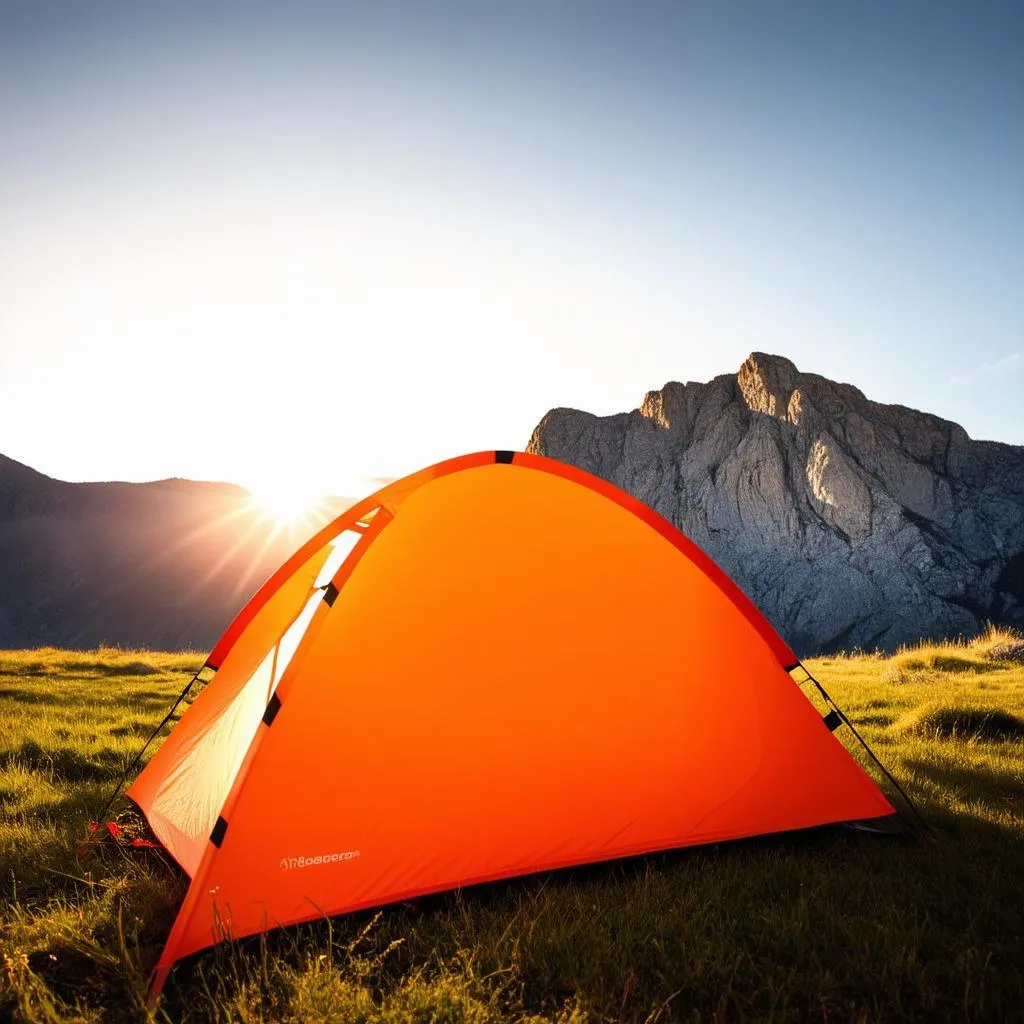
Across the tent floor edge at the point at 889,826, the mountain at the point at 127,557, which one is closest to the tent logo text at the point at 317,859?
the tent floor edge at the point at 889,826

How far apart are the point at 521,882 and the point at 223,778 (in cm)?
180

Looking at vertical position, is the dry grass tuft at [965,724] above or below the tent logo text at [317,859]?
below

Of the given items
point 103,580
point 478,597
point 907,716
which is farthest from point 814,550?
point 103,580

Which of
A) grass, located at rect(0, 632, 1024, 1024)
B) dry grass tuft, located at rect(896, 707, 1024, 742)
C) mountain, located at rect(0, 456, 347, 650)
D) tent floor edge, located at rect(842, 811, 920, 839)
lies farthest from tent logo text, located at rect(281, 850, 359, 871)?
mountain, located at rect(0, 456, 347, 650)

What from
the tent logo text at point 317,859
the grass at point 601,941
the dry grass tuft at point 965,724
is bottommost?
the dry grass tuft at point 965,724

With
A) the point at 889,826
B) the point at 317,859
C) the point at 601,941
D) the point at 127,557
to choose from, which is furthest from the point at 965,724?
the point at 127,557

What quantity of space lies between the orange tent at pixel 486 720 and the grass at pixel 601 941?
8.5 inches

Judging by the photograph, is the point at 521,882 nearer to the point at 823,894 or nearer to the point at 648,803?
the point at 648,803

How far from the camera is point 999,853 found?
3.96 metres

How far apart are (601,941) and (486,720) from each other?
4.18 ft

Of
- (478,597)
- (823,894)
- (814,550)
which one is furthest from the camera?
(814,550)

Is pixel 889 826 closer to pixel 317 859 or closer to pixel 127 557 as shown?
pixel 317 859

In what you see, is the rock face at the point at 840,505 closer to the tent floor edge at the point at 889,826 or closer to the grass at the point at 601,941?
the tent floor edge at the point at 889,826

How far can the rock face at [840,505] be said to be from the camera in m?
74.4
